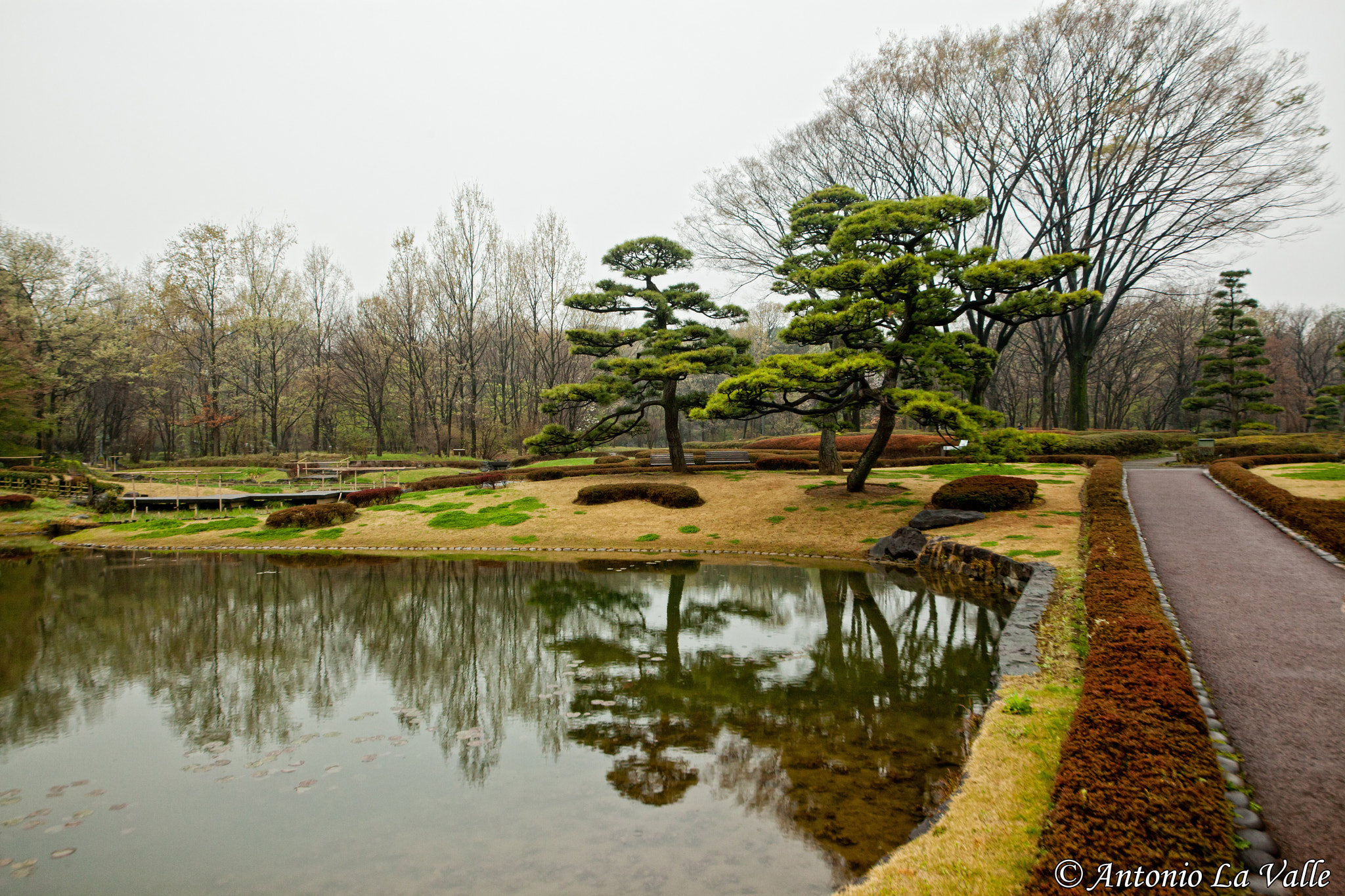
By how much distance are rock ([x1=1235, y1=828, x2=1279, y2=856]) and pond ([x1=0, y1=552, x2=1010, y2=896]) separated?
5.15ft

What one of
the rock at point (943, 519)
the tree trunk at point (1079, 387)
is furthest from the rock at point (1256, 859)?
the tree trunk at point (1079, 387)

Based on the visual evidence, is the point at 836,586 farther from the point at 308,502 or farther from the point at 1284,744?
the point at 308,502

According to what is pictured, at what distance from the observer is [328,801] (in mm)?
4254

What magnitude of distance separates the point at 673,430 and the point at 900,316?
29.5ft

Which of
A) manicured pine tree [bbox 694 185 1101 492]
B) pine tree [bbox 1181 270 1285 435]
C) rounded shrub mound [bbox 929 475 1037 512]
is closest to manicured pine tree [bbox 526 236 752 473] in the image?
manicured pine tree [bbox 694 185 1101 492]

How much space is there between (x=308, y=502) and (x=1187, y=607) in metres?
23.3

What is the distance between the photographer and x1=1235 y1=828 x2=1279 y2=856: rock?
2867 mm

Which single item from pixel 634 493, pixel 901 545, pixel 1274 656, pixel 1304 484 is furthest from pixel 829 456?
pixel 1274 656

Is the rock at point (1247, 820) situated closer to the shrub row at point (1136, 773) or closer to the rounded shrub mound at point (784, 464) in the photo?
the shrub row at point (1136, 773)

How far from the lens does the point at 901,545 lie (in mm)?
12484

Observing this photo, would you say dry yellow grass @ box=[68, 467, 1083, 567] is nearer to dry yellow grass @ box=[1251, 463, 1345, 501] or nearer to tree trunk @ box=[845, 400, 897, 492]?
tree trunk @ box=[845, 400, 897, 492]

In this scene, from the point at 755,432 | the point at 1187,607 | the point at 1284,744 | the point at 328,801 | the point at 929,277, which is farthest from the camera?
the point at 755,432

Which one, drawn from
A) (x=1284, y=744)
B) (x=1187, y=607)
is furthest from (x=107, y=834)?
(x=1187, y=607)

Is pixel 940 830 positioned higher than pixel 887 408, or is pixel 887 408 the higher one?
pixel 887 408
